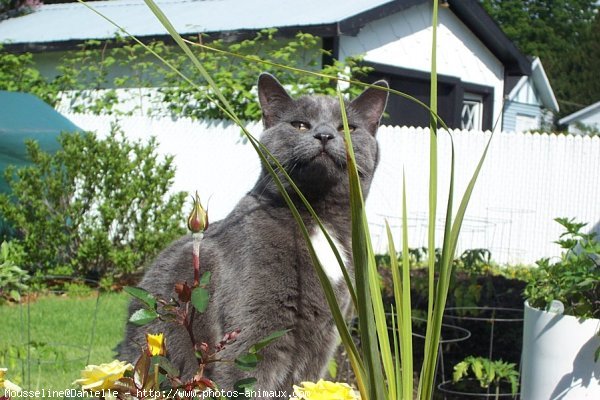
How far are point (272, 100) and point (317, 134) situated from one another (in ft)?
0.98

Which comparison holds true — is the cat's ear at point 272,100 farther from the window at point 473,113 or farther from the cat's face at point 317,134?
the window at point 473,113

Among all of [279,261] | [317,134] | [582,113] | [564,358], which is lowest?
[564,358]

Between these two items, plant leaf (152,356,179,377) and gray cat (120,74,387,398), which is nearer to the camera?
plant leaf (152,356,179,377)

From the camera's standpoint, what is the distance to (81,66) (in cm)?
1217

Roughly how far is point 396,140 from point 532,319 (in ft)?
24.1

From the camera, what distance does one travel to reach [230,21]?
440 inches

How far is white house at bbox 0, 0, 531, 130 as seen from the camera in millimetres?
10266

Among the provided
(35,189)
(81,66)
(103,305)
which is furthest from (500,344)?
(81,66)

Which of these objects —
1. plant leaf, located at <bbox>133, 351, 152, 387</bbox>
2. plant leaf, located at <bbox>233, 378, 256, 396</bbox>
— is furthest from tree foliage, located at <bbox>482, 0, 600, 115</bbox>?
→ plant leaf, located at <bbox>133, 351, 152, 387</bbox>

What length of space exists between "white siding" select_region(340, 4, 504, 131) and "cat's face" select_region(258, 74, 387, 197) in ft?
24.1

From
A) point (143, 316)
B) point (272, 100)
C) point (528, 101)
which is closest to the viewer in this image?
point (143, 316)

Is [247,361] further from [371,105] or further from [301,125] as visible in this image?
[371,105]

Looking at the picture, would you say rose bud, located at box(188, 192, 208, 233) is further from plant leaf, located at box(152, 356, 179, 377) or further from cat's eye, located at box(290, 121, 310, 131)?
cat's eye, located at box(290, 121, 310, 131)

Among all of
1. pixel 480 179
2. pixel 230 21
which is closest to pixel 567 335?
pixel 480 179
